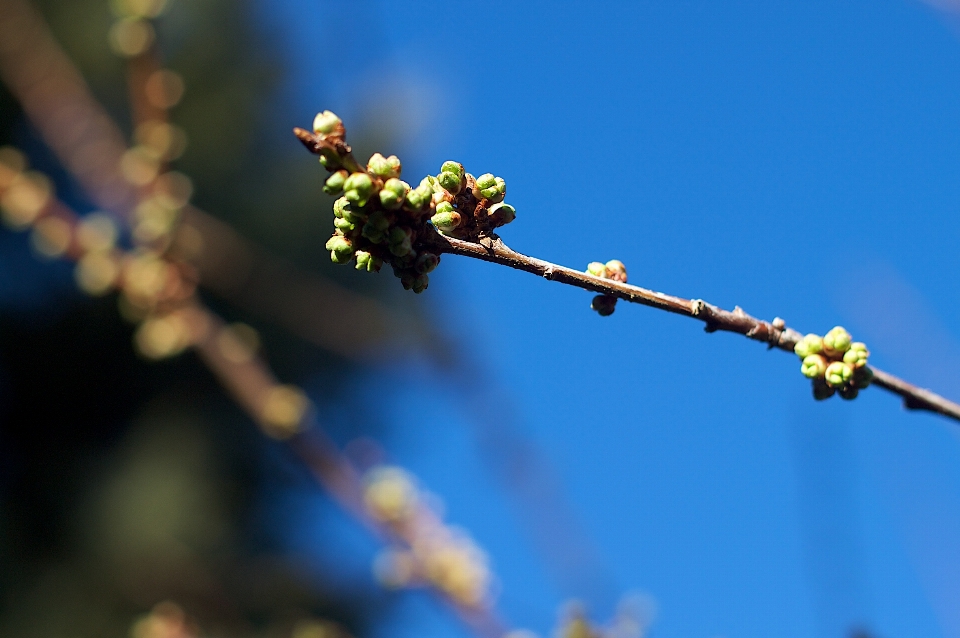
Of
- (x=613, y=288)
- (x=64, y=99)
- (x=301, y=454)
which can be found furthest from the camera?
(x=64, y=99)

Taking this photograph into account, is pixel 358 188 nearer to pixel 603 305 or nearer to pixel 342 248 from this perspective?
pixel 342 248

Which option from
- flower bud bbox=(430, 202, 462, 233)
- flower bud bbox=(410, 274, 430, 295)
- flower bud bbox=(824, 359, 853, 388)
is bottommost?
flower bud bbox=(410, 274, 430, 295)

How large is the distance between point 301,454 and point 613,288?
176 cm

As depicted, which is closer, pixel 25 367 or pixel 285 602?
pixel 285 602

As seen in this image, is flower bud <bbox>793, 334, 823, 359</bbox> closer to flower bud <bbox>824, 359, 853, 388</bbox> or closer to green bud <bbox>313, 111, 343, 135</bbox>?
flower bud <bbox>824, 359, 853, 388</bbox>

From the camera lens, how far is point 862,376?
1058 mm

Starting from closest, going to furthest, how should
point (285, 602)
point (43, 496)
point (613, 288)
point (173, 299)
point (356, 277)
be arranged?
point (613, 288) < point (173, 299) < point (285, 602) < point (43, 496) < point (356, 277)

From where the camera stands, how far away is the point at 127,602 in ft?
48.1

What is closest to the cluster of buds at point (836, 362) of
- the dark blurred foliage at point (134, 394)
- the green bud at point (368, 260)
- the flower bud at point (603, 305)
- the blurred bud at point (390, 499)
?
the flower bud at point (603, 305)

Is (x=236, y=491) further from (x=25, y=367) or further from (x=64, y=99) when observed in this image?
(x=64, y=99)

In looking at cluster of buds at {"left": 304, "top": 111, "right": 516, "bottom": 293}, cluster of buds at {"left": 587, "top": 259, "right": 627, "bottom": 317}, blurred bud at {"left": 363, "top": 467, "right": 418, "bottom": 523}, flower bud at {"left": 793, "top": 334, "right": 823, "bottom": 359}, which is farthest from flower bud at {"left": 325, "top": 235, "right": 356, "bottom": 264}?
blurred bud at {"left": 363, "top": 467, "right": 418, "bottom": 523}

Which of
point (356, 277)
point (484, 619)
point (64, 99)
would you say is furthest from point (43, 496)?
point (484, 619)

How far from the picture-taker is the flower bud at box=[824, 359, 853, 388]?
105 centimetres

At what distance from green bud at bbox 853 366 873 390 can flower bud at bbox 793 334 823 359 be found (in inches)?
2.3
